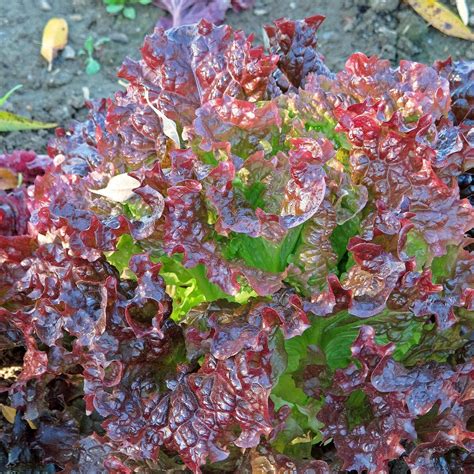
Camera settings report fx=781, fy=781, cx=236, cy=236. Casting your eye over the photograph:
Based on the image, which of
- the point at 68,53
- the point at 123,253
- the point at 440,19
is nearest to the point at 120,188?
the point at 123,253

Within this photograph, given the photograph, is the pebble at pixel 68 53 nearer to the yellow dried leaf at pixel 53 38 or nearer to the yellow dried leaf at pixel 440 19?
the yellow dried leaf at pixel 53 38

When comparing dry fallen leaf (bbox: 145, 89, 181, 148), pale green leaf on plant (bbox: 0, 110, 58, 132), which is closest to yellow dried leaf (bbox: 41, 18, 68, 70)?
pale green leaf on plant (bbox: 0, 110, 58, 132)

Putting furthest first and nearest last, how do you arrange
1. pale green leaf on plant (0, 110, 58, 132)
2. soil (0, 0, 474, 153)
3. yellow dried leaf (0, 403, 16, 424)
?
soil (0, 0, 474, 153) → pale green leaf on plant (0, 110, 58, 132) → yellow dried leaf (0, 403, 16, 424)

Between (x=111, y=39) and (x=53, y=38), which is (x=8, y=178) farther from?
(x=111, y=39)

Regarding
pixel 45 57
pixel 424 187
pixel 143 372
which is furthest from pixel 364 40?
pixel 143 372

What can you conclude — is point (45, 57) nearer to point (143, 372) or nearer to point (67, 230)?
point (67, 230)

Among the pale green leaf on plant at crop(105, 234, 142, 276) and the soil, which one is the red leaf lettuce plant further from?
the soil

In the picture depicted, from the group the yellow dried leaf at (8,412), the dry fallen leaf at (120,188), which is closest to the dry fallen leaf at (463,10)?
the dry fallen leaf at (120,188)
